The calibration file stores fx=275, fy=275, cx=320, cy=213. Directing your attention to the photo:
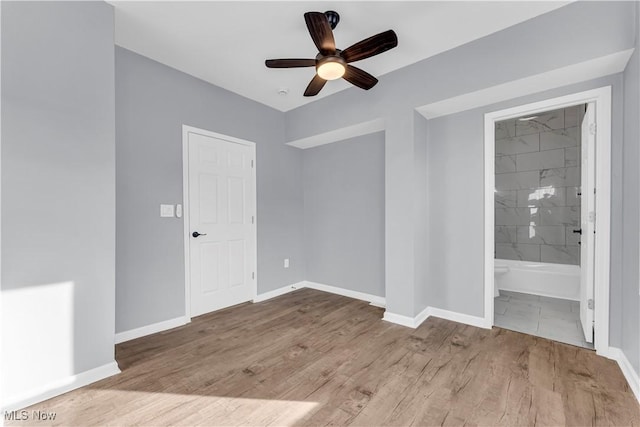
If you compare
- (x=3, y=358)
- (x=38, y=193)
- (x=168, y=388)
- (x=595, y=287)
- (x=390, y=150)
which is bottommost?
(x=168, y=388)

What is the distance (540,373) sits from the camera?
193cm

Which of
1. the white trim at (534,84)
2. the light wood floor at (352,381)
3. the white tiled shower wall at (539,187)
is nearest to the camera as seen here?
the light wood floor at (352,381)

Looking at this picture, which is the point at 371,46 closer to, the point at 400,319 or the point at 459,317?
the point at 400,319

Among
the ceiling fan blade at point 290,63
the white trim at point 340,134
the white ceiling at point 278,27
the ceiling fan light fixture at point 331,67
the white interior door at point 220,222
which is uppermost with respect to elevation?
the white ceiling at point 278,27

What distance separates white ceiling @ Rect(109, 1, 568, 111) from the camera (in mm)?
2014

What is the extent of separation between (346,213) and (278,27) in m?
2.33

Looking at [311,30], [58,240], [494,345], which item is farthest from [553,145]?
[58,240]

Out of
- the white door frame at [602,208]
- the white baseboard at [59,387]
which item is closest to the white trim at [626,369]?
the white door frame at [602,208]

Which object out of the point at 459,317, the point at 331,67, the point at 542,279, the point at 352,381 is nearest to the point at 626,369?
the point at 459,317

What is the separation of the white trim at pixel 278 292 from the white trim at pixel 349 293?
0.16m

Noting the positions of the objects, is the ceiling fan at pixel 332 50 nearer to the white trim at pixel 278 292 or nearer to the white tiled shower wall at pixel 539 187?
the white trim at pixel 278 292

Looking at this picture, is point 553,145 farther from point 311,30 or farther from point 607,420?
point 311,30

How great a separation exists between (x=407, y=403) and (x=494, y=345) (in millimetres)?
1182

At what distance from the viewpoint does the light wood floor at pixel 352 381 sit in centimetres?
155
